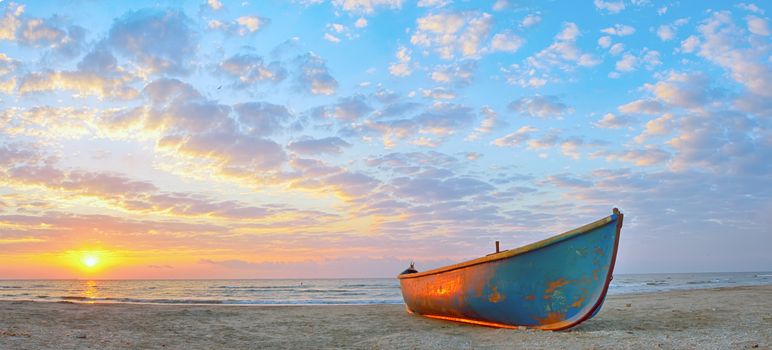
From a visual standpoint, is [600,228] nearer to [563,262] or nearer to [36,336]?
[563,262]

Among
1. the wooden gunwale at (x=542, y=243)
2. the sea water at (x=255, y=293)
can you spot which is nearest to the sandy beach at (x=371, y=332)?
the wooden gunwale at (x=542, y=243)

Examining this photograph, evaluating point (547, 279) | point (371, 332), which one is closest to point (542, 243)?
point (547, 279)

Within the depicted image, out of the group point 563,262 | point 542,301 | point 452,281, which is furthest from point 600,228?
point 452,281

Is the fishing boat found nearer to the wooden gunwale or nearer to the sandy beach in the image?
the wooden gunwale

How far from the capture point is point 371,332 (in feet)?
36.7

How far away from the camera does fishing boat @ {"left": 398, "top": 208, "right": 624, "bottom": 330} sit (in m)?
8.73

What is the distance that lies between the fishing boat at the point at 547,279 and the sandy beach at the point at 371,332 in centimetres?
34

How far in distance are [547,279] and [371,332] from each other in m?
4.22

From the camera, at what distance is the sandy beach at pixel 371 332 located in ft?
26.3

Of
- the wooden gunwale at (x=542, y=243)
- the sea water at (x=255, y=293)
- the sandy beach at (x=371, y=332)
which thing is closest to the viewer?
the sandy beach at (x=371, y=332)

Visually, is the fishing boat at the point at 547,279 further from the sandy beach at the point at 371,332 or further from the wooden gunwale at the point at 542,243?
the sandy beach at the point at 371,332

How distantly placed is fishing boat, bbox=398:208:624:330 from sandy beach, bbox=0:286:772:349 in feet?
1.11

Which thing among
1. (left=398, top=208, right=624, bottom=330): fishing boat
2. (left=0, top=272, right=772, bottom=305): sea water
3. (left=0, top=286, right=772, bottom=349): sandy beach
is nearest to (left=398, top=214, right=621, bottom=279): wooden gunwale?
(left=398, top=208, right=624, bottom=330): fishing boat

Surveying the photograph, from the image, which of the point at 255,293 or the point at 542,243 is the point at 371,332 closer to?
the point at 542,243
